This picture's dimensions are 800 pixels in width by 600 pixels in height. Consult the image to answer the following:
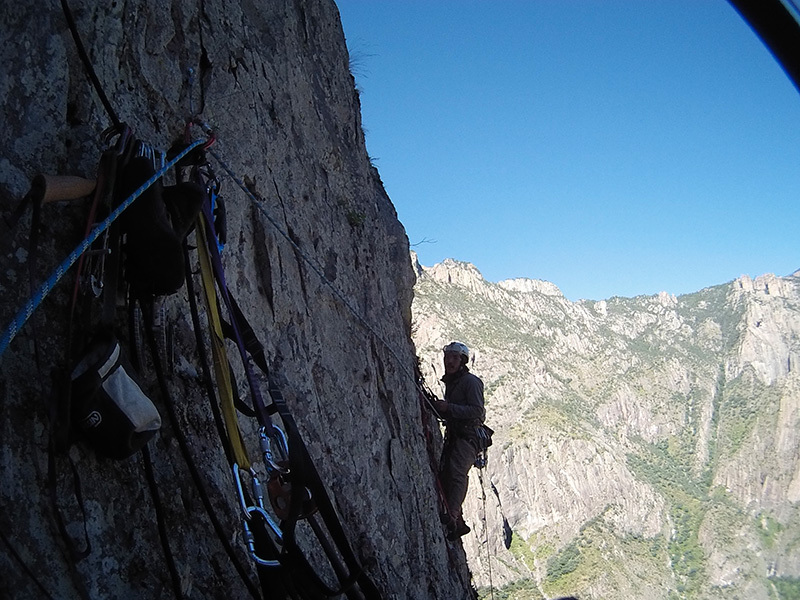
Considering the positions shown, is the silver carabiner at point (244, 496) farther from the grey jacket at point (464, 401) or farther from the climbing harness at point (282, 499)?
the grey jacket at point (464, 401)

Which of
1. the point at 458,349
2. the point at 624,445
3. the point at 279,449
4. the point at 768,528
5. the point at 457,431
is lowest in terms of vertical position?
the point at 768,528

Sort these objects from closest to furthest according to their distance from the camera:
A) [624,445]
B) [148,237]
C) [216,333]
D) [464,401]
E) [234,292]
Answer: [148,237] → [216,333] → [234,292] → [464,401] → [624,445]

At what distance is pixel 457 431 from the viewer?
28.6ft

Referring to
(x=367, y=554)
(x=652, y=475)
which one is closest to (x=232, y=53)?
(x=367, y=554)

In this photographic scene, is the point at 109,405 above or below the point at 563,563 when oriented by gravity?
above

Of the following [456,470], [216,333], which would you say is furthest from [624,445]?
[216,333]

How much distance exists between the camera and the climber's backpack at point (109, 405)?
2.08m

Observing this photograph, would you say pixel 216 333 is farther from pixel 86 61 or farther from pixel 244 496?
pixel 86 61

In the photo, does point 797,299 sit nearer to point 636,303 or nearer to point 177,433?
point 636,303

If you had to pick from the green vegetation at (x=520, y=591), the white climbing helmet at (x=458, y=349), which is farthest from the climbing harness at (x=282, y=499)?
the green vegetation at (x=520, y=591)

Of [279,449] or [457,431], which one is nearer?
[279,449]

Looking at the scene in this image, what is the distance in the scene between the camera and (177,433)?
8.36 feet

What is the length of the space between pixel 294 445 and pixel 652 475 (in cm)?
13727

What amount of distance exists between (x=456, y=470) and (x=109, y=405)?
23.3 feet
